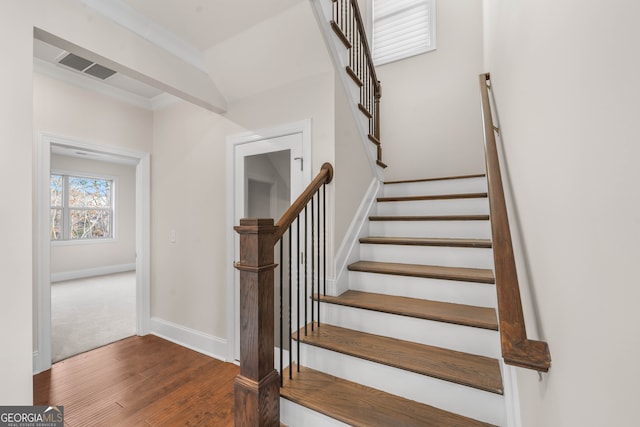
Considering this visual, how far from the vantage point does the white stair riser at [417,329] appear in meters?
1.42

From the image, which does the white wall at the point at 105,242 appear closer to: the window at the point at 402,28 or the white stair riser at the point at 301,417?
the window at the point at 402,28

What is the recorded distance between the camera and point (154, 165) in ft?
11.2

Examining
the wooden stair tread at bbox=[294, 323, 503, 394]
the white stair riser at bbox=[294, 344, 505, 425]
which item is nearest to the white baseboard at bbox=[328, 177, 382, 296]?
the wooden stair tread at bbox=[294, 323, 503, 394]

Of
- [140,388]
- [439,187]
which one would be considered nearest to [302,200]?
[439,187]

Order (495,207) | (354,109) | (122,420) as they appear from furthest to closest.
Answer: (354,109) < (122,420) < (495,207)

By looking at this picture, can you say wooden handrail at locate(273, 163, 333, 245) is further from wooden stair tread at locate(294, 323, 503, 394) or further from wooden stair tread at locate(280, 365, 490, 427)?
wooden stair tread at locate(280, 365, 490, 427)

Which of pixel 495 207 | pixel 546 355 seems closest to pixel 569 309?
pixel 546 355

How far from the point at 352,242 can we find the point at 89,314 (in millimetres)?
4129

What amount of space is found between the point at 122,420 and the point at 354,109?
2.89 metres

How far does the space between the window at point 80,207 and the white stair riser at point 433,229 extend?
6861mm

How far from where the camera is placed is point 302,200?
5.46ft

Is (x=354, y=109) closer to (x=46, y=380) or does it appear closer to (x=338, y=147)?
(x=338, y=147)

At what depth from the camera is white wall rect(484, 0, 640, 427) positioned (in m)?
0.36

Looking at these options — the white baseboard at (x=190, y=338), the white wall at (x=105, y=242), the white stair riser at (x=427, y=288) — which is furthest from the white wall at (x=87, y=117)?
the white wall at (x=105, y=242)
